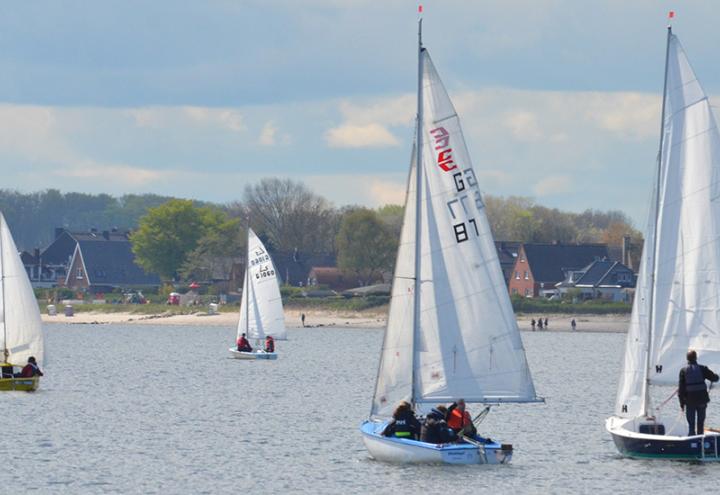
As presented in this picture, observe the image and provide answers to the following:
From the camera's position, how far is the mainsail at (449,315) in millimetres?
33438

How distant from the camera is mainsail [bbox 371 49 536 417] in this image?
33.4 meters

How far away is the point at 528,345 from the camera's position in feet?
397

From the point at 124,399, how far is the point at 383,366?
27.9 metres

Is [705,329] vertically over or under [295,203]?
under

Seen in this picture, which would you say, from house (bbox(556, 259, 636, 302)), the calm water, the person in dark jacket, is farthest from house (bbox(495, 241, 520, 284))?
the person in dark jacket

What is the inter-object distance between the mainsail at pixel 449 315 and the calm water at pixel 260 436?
1883 millimetres

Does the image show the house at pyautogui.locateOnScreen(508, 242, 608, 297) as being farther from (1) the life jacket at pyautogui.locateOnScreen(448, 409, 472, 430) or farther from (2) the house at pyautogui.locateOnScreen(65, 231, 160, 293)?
(1) the life jacket at pyautogui.locateOnScreen(448, 409, 472, 430)

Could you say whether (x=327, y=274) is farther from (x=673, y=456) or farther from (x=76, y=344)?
(x=673, y=456)

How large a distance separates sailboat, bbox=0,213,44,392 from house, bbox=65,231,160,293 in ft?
442

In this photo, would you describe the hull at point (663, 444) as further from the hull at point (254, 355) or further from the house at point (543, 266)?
the house at point (543, 266)

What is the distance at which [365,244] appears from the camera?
16062 cm

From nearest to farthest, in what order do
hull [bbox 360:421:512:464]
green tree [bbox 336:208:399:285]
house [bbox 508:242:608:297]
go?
hull [bbox 360:421:512:464], green tree [bbox 336:208:399:285], house [bbox 508:242:608:297]

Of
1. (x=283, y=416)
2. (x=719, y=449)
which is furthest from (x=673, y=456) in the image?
(x=283, y=416)

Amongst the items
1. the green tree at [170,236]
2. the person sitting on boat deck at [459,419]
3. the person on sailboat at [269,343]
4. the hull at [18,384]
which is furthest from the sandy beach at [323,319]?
the person sitting on boat deck at [459,419]
